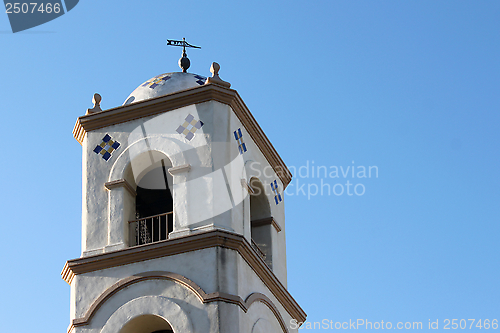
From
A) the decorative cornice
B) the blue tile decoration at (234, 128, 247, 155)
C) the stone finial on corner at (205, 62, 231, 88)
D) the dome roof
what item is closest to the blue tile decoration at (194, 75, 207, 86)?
the dome roof

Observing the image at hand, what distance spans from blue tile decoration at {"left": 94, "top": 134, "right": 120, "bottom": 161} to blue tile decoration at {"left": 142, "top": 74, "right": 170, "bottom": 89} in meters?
1.72

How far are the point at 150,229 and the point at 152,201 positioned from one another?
1.23 metres

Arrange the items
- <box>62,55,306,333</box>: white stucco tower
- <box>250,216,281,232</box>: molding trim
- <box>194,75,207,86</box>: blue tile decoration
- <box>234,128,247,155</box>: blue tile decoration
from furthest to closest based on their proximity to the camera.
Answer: <box>194,75,207,86</box>: blue tile decoration < <box>250,216,281,232</box>: molding trim < <box>234,128,247,155</box>: blue tile decoration < <box>62,55,306,333</box>: white stucco tower

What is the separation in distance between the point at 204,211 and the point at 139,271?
181cm

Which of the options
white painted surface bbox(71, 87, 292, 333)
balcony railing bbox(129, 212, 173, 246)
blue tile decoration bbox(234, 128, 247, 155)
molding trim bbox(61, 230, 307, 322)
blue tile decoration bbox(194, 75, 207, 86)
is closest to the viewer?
white painted surface bbox(71, 87, 292, 333)

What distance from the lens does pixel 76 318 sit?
20266 millimetres

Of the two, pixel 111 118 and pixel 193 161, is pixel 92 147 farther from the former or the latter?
pixel 193 161

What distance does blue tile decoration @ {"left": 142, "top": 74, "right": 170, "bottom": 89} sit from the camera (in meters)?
23.1

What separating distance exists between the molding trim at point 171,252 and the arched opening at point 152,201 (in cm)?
63

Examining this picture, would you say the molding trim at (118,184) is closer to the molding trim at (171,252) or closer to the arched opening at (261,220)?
the molding trim at (171,252)

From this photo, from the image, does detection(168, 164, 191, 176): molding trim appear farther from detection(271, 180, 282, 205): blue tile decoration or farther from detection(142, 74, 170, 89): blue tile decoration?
detection(271, 180, 282, 205): blue tile decoration

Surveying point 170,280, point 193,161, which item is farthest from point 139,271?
point 193,161

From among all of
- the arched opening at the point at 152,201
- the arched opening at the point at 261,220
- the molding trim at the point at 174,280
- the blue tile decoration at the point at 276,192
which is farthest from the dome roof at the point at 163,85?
the molding trim at the point at 174,280

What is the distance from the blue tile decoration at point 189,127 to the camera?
2150 cm
